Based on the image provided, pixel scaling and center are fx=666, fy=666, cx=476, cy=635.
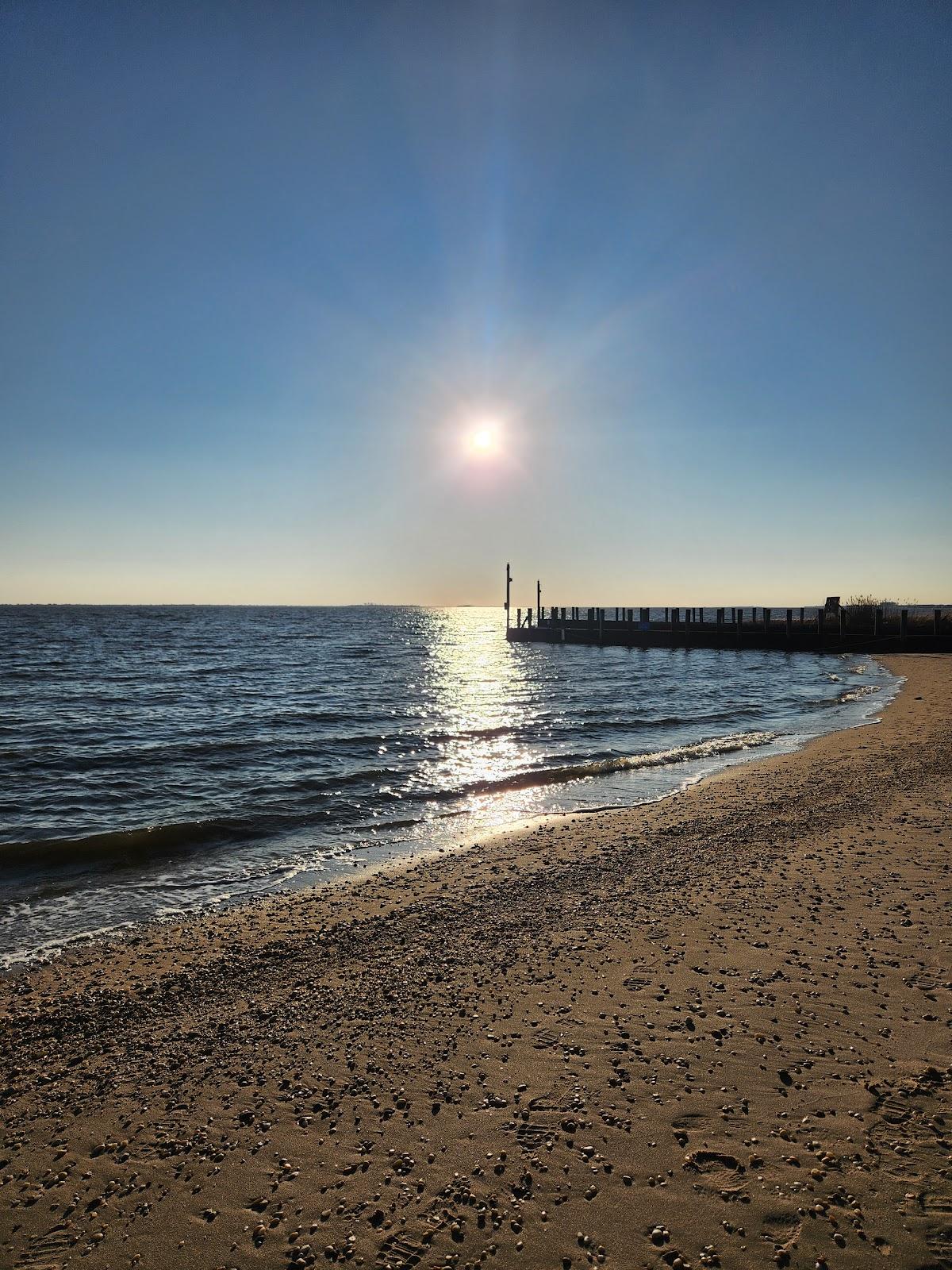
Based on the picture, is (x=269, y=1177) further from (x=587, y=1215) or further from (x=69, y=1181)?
(x=587, y=1215)

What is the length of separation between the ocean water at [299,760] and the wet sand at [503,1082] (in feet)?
8.64

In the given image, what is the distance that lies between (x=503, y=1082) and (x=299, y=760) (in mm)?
14053

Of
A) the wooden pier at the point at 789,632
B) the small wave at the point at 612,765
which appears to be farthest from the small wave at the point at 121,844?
the wooden pier at the point at 789,632

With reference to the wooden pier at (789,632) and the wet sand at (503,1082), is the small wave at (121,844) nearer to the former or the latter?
the wet sand at (503,1082)

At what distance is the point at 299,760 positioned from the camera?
18.0 metres

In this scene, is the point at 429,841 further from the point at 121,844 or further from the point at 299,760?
the point at 299,760

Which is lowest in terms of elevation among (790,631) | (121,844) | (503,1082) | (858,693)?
(121,844)

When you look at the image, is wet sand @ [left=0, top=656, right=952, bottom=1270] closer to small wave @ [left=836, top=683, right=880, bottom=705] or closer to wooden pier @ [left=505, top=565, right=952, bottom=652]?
small wave @ [left=836, top=683, right=880, bottom=705]

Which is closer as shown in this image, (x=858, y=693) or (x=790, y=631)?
(x=858, y=693)

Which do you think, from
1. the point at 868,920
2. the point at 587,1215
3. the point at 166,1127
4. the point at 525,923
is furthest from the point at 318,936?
the point at 868,920

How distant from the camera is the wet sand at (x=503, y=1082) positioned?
3705 millimetres

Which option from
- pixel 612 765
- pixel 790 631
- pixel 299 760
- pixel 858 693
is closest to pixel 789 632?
pixel 790 631

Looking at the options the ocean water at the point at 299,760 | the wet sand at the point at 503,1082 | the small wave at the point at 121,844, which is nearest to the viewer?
the wet sand at the point at 503,1082

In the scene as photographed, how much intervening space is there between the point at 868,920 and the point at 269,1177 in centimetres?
640
